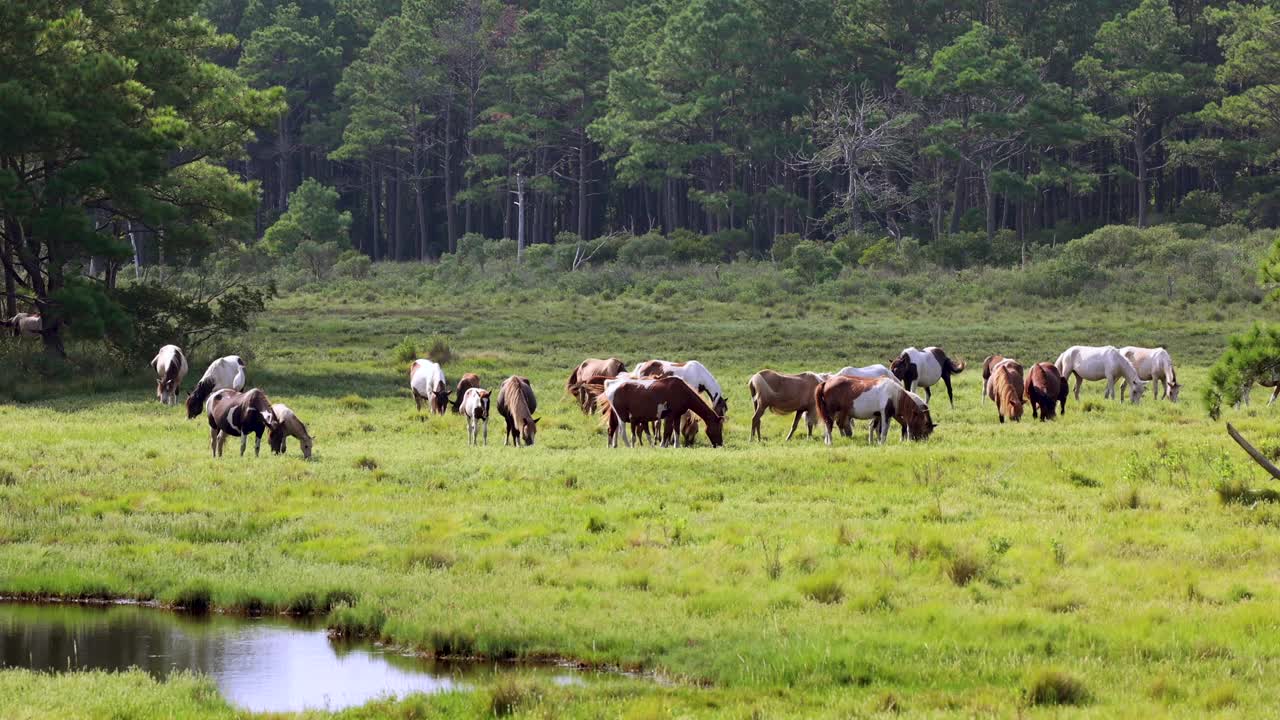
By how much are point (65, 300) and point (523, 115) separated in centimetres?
6291

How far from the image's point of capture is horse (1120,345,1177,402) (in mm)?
31591

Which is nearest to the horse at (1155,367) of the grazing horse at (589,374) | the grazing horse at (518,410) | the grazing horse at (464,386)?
the grazing horse at (589,374)

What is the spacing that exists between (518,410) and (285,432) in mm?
4087

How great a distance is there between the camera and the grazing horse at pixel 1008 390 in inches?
1092

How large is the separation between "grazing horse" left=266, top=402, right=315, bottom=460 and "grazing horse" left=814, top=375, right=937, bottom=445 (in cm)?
827

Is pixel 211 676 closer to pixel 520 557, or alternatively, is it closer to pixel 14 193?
pixel 520 557

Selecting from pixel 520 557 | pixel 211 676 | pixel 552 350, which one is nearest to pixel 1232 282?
pixel 552 350

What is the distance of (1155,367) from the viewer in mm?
32188

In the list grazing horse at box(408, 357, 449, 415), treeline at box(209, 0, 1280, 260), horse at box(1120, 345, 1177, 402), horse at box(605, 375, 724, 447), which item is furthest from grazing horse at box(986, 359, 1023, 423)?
treeline at box(209, 0, 1280, 260)

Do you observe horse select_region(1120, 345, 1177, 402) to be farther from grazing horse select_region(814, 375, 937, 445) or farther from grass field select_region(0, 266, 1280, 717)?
grazing horse select_region(814, 375, 937, 445)

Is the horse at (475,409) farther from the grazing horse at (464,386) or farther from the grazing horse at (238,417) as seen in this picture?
the grazing horse at (238,417)

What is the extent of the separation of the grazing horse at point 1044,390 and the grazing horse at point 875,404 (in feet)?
11.9

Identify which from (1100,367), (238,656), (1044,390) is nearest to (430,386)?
(1044,390)

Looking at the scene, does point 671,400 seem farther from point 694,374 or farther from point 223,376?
point 223,376
